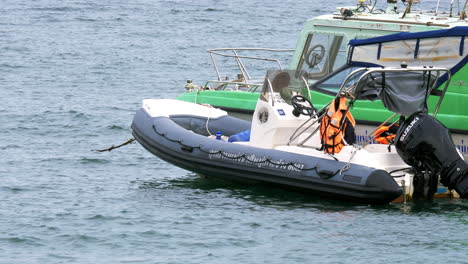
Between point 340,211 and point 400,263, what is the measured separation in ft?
6.20

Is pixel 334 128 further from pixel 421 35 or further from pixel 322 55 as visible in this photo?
pixel 322 55

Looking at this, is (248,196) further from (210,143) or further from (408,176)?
(408,176)

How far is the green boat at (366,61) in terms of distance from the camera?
13.8m

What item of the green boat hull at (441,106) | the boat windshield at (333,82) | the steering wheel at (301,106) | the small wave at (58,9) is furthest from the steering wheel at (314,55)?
the small wave at (58,9)

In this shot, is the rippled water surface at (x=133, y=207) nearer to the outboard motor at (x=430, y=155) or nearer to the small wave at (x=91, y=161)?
the small wave at (x=91, y=161)

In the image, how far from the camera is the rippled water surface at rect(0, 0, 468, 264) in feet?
37.8

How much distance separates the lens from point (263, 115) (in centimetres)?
1392

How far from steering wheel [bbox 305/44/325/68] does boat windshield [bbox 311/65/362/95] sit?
1.41 meters

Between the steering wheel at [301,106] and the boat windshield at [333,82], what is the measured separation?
46.7 inches

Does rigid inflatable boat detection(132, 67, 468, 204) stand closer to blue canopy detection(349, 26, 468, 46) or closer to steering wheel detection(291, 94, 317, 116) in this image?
steering wheel detection(291, 94, 317, 116)

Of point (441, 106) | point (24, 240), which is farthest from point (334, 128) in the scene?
point (24, 240)

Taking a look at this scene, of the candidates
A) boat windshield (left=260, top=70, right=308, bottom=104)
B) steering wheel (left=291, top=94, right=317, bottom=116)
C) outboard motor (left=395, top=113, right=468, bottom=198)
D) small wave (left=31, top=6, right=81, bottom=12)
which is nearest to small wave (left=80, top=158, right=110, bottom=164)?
boat windshield (left=260, top=70, right=308, bottom=104)

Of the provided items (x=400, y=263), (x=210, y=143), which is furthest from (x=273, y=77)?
(x=400, y=263)

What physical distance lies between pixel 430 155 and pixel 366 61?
2.00m
